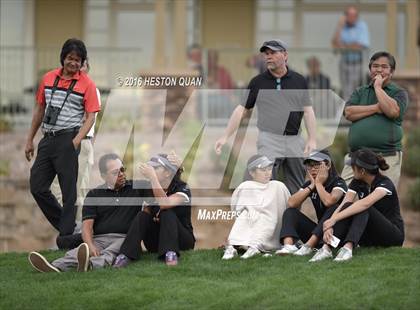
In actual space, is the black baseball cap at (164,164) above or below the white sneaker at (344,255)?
above

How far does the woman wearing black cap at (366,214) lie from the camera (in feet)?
34.8

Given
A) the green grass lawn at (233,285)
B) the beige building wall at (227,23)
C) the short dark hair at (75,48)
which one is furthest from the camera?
the beige building wall at (227,23)

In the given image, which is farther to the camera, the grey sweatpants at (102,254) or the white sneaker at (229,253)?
the white sneaker at (229,253)

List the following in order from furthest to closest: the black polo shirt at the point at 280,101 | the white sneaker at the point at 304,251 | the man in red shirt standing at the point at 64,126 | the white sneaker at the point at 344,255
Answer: the black polo shirt at the point at 280,101 → the man in red shirt standing at the point at 64,126 → the white sneaker at the point at 304,251 → the white sneaker at the point at 344,255

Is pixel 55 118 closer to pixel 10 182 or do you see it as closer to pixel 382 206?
pixel 382 206

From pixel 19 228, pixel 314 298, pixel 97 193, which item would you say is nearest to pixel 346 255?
pixel 314 298

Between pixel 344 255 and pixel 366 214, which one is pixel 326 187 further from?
pixel 344 255

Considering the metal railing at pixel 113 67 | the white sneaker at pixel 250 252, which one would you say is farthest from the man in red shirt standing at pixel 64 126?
the metal railing at pixel 113 67

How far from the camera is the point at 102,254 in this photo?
10.9 meters

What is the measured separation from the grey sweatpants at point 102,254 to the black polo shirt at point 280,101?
5.97ft

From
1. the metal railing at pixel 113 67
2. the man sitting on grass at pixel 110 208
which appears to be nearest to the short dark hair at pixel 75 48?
the man sitting on grass at pixel 110 208

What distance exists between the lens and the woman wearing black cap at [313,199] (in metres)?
10.9

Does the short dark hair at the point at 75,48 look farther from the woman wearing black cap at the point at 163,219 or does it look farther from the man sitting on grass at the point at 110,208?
the woman wearing black cap at the point at 163,219

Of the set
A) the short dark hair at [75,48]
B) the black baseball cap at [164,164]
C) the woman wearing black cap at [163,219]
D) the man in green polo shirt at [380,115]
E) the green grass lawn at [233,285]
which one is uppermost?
the short dark hair at [75,48]
